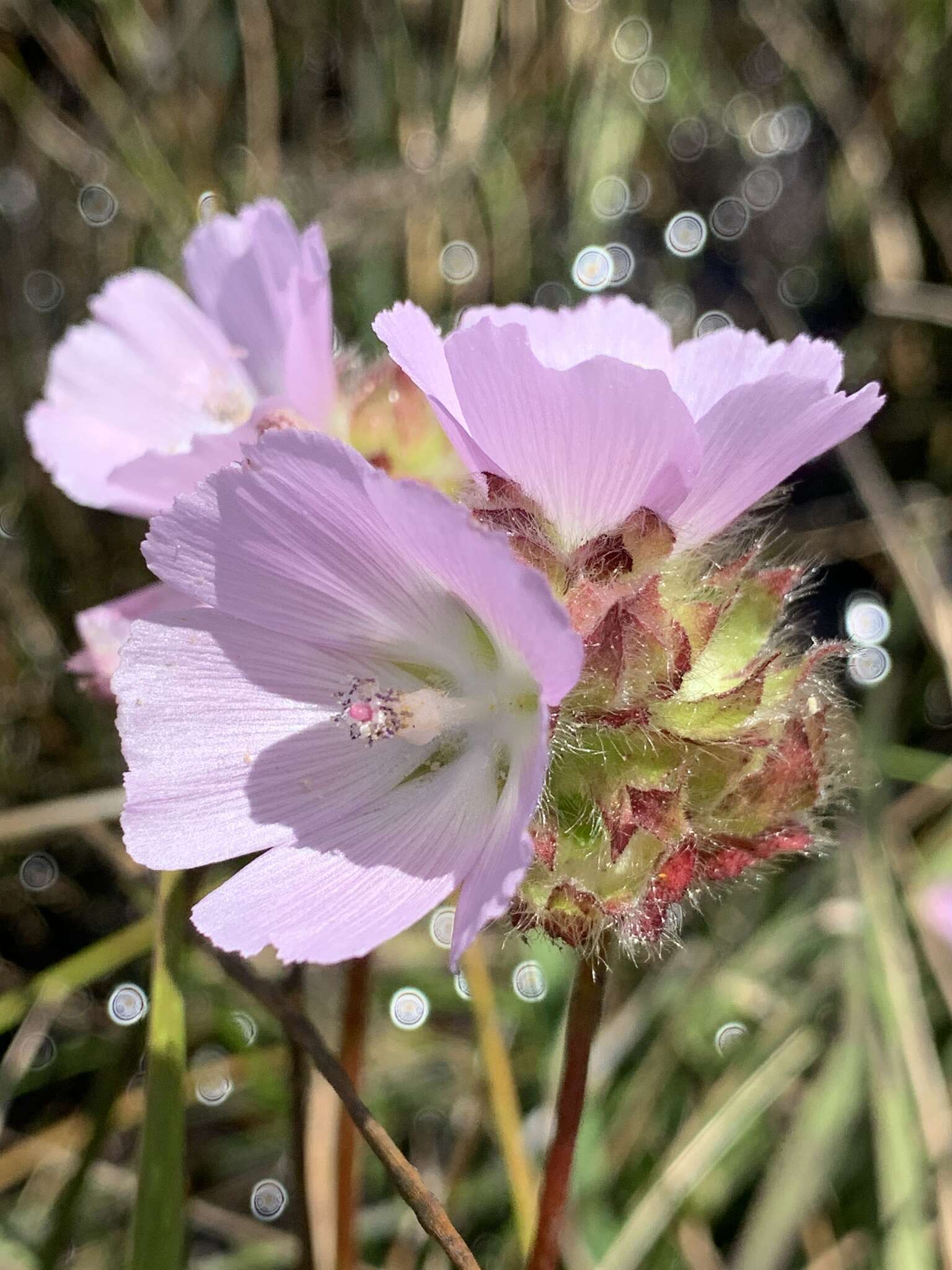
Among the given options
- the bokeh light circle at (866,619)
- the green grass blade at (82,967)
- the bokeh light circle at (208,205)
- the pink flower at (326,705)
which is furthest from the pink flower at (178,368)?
the bokeh light circle at (866,619)

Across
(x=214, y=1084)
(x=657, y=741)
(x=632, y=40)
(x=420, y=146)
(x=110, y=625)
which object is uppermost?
(x=632, y=40)

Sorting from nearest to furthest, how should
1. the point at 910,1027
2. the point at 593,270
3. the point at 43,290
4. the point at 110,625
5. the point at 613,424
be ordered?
1. the point at 613,424
2. the point at 110,625
3. the point at 910,1027
4. the point at 43,290
5. the point at 593,270

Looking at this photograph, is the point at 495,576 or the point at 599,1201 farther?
the point at 599,1201

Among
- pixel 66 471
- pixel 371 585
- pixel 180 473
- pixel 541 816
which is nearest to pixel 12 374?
pixel 66 471

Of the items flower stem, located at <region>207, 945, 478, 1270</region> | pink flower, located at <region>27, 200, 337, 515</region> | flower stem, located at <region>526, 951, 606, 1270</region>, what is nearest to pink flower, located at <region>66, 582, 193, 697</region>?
pink flower, located at <region>27, 200, 337, 515</region>

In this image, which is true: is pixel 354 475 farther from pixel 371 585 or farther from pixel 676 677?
pixel 676 677

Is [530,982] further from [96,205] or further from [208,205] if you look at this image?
[96,205]

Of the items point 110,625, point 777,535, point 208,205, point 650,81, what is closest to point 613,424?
point 110,625
